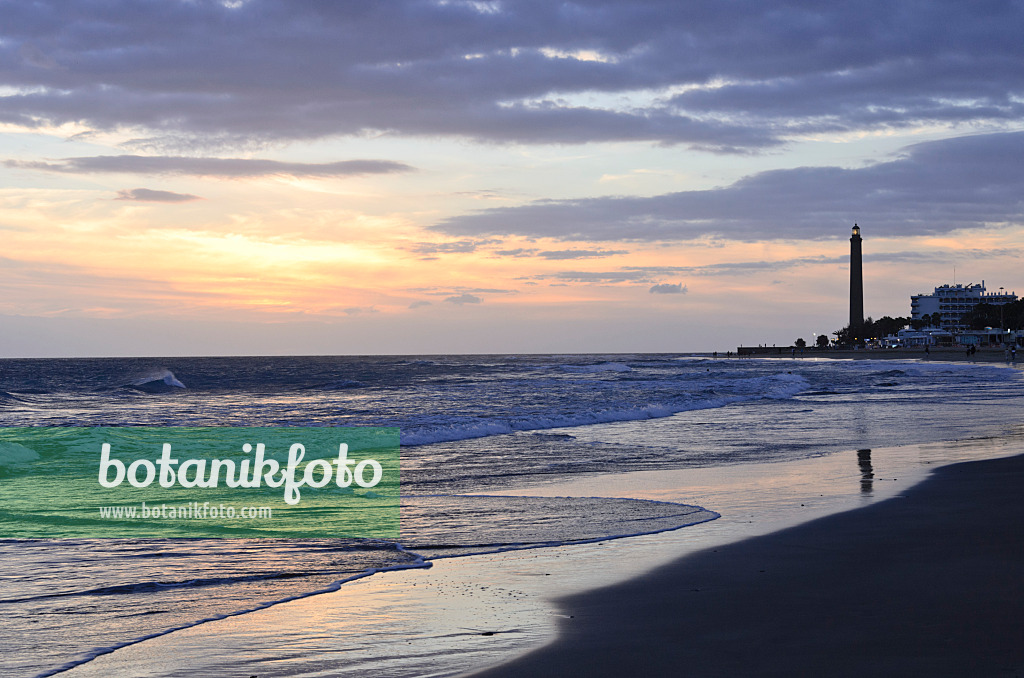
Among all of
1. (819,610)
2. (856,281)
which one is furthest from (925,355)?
(819,610)

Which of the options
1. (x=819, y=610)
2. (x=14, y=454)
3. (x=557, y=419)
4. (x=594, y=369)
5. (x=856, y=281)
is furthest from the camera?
(x=856, y=281)

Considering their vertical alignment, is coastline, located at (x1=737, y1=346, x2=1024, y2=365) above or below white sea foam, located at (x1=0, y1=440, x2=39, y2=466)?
above

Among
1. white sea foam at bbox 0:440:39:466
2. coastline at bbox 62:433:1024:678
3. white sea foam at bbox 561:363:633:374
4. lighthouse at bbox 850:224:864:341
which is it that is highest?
lighthouse at bbox 850:224:864:341

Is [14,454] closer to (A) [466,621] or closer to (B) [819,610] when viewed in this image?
(A) [466,621]

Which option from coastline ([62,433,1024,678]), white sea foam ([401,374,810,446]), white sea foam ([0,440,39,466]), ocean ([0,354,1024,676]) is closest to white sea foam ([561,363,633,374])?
white sea foam ([401,374,810,446])

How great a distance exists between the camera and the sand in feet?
15.8

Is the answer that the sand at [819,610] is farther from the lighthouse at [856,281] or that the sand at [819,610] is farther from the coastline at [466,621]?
the lighthouse at [856,281]

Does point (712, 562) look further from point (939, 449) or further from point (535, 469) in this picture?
point (939, 449)

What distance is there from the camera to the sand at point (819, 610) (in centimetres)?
482

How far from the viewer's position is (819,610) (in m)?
5.92

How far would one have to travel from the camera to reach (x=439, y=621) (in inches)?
235

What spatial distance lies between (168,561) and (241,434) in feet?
51.6

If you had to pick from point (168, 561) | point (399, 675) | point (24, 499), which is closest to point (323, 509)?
point (168, 561)

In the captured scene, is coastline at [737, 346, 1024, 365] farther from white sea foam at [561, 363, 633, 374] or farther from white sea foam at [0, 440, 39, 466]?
white sea foam at [0, 440, 39, 466]
